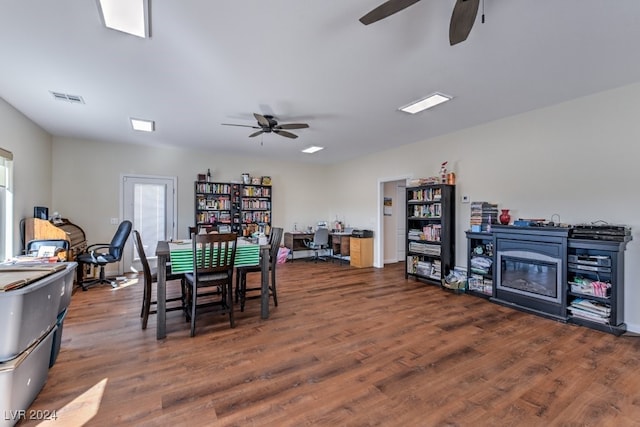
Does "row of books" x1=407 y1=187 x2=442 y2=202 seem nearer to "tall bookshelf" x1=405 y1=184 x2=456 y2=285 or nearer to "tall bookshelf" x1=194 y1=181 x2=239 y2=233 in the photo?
"tall bookshelf" x1=405 y1=184 x2=456 y2=285

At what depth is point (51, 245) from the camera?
14.0 feet

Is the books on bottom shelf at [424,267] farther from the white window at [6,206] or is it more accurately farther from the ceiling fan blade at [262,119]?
the white window at [6,206]

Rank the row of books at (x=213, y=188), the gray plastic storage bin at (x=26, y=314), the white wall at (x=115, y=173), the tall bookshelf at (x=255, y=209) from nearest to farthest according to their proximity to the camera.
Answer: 1. the gray plastic storage bin at (x=26, y=314)
2. the white wall at (x=115, y=173)
3. the row of books at (x=213, y=188)
4. the tall bookshelf at (x=255, y=209)

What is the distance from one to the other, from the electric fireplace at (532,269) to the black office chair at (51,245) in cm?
620

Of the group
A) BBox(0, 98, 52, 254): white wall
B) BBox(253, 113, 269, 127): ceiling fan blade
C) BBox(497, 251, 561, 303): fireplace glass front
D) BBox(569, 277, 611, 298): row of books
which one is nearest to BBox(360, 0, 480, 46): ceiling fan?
BBox(253, 113, 269, 127): ceiling fan blade

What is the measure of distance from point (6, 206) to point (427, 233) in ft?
21.1

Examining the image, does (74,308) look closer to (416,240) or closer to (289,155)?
(289,155)

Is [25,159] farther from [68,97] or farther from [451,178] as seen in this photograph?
[451,178]

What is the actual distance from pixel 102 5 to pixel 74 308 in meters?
3.75

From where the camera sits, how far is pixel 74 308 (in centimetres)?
390

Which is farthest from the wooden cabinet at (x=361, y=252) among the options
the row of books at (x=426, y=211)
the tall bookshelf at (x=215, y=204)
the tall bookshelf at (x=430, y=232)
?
the tall bookshelf at (x=215, y=204)

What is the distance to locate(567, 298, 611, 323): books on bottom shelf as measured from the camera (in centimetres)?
324

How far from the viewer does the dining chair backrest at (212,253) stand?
9.95 feet

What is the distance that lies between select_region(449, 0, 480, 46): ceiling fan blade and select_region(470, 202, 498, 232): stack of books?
3.23m
